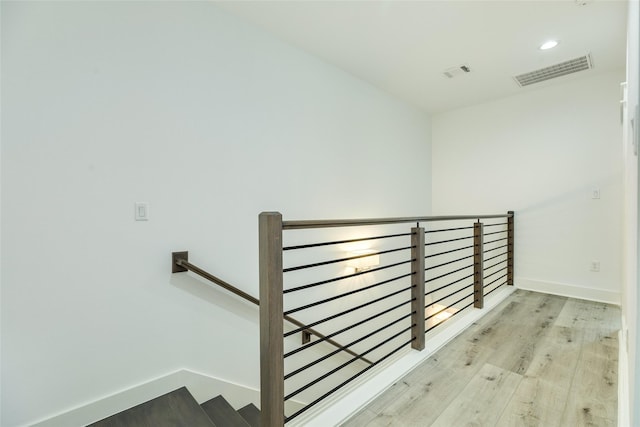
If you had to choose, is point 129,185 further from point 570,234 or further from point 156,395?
point 570,234

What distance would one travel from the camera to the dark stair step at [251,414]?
83.4 inches

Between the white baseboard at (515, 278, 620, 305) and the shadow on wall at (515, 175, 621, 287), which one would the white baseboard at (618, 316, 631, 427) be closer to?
the white baseboard at (515, 278, 620, 305)

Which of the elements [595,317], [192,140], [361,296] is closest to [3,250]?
[192,140]

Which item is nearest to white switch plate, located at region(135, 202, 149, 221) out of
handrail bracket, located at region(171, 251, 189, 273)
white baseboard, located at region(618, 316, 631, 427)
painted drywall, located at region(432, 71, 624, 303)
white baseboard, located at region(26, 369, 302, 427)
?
handrail bracket, located at region(171, 251, 189, 273)

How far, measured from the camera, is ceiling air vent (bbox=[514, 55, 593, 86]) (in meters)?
3.03

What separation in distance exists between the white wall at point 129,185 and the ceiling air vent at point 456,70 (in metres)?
1.71

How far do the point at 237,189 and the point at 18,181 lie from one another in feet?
3.92

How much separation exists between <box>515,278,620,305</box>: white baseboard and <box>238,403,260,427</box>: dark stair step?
339 cm

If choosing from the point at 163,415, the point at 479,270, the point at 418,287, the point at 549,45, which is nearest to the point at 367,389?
the point at 418,287

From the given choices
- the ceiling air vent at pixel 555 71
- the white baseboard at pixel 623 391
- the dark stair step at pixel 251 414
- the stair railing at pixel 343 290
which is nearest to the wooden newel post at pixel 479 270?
the stair railing at pixel 343 290

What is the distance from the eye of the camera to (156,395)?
187 centimetres

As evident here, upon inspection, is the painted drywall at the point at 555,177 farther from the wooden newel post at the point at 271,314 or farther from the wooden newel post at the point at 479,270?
the wooden newel post at the point at 271,314

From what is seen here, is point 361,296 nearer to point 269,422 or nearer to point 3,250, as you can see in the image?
point 269,422

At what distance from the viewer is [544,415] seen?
1450 mm
